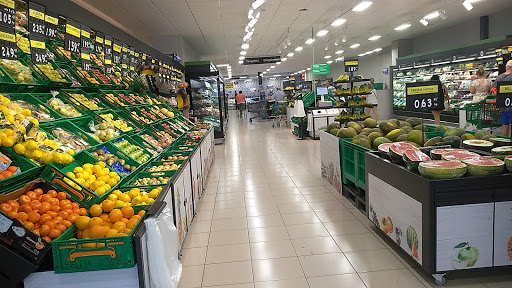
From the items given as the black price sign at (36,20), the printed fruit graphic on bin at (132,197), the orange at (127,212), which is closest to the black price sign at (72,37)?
the black price sign at (36,20)

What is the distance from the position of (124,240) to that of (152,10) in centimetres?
786

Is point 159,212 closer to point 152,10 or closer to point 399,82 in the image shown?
point 152,10

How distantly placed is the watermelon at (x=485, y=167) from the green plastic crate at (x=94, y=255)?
8.74 feet

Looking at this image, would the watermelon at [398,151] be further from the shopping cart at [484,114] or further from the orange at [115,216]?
the shopping cart at [484,114]

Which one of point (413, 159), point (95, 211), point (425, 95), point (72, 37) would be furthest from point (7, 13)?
point (425, 95)

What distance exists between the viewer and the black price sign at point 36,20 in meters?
3.12

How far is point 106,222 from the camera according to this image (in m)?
2.66

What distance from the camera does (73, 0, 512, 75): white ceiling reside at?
346 inches

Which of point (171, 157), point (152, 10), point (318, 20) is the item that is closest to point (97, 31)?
point (171, 157)

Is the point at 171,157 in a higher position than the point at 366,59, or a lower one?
lower

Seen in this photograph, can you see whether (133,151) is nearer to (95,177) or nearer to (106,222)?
(95,177)

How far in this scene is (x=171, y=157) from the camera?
5.19 m

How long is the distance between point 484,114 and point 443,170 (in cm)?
546

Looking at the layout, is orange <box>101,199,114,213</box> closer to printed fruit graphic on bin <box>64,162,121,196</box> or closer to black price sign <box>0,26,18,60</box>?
printed fruit graphic on bin <box>64,162,121,196</box>
